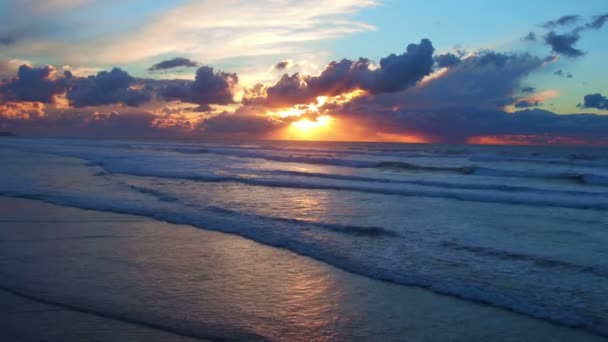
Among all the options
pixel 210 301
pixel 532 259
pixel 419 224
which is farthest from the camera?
pixel 419 224

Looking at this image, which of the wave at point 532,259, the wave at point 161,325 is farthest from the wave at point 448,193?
the wave at point 161,325

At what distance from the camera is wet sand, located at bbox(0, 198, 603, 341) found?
4168mm

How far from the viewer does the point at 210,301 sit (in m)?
4.85

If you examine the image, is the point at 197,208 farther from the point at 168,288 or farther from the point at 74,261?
the point at 168,288

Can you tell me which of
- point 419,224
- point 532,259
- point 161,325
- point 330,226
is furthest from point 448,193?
point 161,325

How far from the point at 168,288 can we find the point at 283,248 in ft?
7.84

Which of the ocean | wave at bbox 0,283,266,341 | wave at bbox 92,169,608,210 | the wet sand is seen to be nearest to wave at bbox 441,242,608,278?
the ocean

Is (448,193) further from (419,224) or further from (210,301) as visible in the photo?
(210,301)

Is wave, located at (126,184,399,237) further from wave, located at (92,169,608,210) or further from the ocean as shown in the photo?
wave, located at (92,169,608,210)

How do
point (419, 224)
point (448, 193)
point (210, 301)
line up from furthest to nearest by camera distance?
1. point (448, 193)
2. point (419, 224)
3. point (210, 301)

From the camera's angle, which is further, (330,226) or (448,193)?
(448,193)

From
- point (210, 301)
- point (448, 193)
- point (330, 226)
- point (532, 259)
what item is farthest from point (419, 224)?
point (448, 193)

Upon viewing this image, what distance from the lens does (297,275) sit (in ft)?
19.4

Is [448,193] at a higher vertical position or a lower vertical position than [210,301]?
higher
